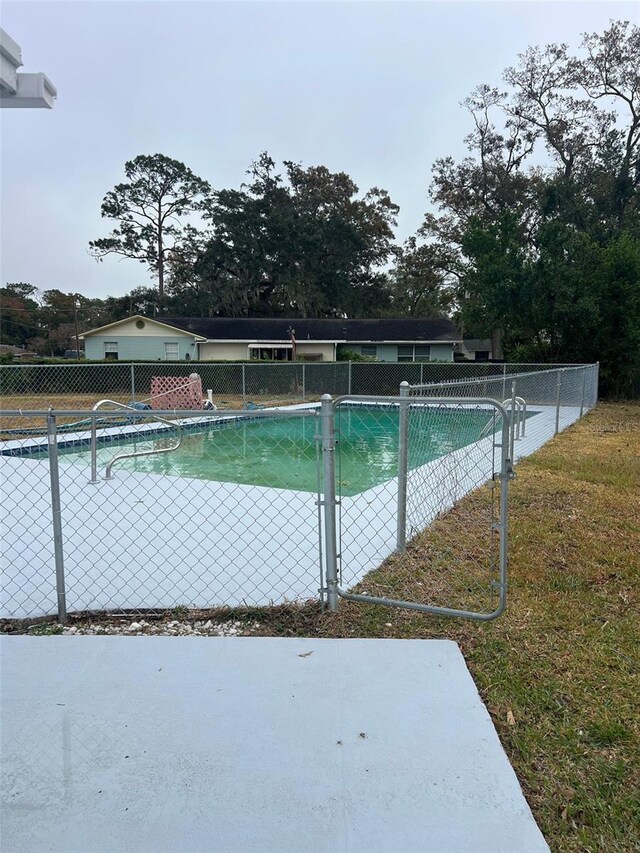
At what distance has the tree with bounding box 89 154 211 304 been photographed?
118 feet

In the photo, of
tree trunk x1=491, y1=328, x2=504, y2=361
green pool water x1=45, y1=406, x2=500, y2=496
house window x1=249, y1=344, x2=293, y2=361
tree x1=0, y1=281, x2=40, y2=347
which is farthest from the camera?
tree x1=0, y1=281, x2=40, y2=347

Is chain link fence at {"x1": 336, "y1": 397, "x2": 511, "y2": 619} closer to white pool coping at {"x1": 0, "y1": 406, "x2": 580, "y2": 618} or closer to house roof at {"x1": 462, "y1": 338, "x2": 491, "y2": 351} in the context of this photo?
white pool coping at {"x1": 0, "y1": 406, "x2": 580, "y2": 618}

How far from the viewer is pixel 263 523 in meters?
4.67

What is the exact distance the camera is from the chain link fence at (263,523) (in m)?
3.03

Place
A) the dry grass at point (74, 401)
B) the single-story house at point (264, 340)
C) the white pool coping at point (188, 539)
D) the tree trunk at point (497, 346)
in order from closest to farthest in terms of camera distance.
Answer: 1. the white pool coping at point (188, 539)
2. the dry grass at point (74, 401)
3. the single-story house at point (264, 340)
4. the tree trunk at point (497, 346)

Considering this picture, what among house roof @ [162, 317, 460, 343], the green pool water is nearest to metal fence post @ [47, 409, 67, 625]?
the green pool water

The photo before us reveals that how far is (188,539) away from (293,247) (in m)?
34.7

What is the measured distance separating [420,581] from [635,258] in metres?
17.3

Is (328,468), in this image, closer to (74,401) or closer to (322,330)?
(74,401)

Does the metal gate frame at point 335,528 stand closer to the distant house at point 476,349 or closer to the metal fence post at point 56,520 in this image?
the metal fence post at point 56,520

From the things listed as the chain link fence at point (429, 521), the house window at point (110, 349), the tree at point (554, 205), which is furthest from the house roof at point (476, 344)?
the chain link fence at point (429, 521)

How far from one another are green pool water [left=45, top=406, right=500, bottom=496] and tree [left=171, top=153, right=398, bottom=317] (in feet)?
84.8

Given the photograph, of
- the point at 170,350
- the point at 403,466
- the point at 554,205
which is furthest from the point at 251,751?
the point at 170,350

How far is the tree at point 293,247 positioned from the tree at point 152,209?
1.52 meters
